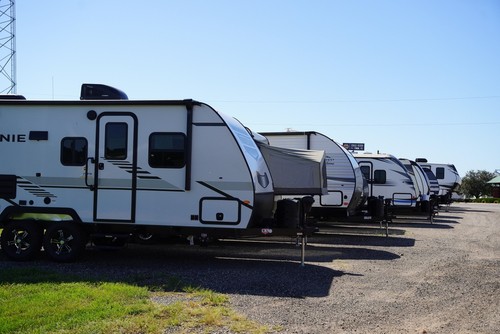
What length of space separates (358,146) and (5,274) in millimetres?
27625

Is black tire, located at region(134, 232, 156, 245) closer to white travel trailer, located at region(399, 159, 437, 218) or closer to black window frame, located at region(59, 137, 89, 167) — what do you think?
black window frame, located at region(59, 137, 89, 167)

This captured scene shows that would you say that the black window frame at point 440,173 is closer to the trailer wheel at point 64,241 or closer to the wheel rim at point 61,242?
the trailer wheel at point 64,241

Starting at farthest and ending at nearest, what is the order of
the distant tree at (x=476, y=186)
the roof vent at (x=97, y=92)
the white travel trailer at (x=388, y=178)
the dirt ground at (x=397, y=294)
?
the distant tree at (x=476, y=186) < the white travel trailer at (x=388, y=178) < the roof vent at (x=97, y=92) < the dirt ground at (x=397, y=294)

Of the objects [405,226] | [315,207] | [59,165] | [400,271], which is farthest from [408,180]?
[59,165]

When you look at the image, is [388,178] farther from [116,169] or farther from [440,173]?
[440,173]

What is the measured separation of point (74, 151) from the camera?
403 inches

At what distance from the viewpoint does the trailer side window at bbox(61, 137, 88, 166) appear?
1018 centimetres

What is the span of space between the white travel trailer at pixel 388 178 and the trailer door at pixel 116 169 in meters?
12.0

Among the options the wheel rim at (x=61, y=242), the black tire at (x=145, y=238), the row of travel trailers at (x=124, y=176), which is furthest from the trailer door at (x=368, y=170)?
the wheel rim at (x=61, y=242)

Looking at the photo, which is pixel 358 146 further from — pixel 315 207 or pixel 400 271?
pixel 400 271

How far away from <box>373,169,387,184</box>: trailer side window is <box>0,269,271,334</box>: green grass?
13.5 m

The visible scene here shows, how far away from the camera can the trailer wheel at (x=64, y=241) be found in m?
10.1

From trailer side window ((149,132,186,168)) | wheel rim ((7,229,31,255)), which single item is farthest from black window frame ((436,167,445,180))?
wheel rim ((7,229,31,255))

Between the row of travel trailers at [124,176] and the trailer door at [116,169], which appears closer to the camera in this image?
the row of travel trailers at [124,176]
